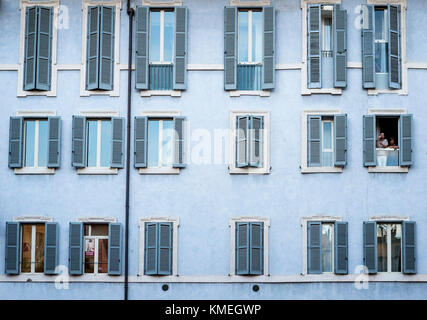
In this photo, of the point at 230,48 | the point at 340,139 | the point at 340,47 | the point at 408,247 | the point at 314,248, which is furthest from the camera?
the point at 230,48

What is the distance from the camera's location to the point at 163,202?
2219 centimetres

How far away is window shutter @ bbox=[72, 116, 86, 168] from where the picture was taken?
72.7 ft

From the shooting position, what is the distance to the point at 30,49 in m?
22.6

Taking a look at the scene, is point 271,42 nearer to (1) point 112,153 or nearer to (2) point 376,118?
(2) point 376,118

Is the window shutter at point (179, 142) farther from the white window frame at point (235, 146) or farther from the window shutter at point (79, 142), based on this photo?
the window shutter at point (79, 142)

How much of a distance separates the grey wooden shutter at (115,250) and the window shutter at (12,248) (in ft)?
8.29

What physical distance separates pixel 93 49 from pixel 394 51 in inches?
331

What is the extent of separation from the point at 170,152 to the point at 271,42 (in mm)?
4164

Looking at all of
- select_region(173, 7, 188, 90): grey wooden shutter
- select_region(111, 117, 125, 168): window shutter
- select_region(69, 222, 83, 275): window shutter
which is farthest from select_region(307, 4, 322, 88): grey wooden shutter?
select_region(69, 222, 83, 275): window shutter

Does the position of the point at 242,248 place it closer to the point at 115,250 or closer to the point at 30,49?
the point at 115,250

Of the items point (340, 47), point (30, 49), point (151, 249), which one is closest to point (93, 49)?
point (30, 49)

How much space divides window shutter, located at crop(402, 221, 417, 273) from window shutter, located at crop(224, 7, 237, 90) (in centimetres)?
607

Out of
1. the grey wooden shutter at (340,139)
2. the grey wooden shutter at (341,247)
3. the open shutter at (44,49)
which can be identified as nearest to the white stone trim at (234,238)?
the grey wooden shutter at (341,247)
